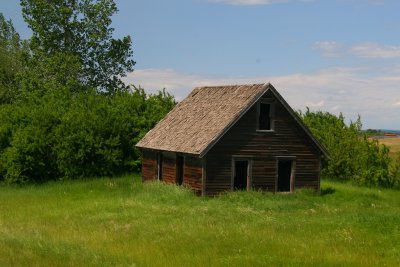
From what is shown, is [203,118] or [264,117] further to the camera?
[203,118]

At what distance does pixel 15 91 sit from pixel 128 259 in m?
46.6

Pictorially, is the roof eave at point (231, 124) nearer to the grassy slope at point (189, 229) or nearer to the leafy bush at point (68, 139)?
the grassy slope at point (189, 229)

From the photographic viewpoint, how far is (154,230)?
1828 cm

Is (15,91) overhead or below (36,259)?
Answer: overhead

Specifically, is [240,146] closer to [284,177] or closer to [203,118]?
[203,118]

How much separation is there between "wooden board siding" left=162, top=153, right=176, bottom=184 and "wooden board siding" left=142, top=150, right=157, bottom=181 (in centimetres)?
105

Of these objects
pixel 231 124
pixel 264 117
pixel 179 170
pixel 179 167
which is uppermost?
pixel 264 117

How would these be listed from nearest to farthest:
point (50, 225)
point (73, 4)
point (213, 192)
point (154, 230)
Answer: point (154, 230) → point (50, 225) → point (213, 192) → point (73, 4)

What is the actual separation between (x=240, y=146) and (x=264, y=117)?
2803mm

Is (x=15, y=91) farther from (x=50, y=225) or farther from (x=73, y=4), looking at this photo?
(x=50, y=225)

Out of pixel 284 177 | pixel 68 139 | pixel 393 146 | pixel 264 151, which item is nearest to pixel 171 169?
pixel 264 151

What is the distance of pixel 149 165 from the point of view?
1364 inches

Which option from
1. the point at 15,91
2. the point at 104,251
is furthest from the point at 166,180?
the point at 15,91

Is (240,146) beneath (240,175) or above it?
above
